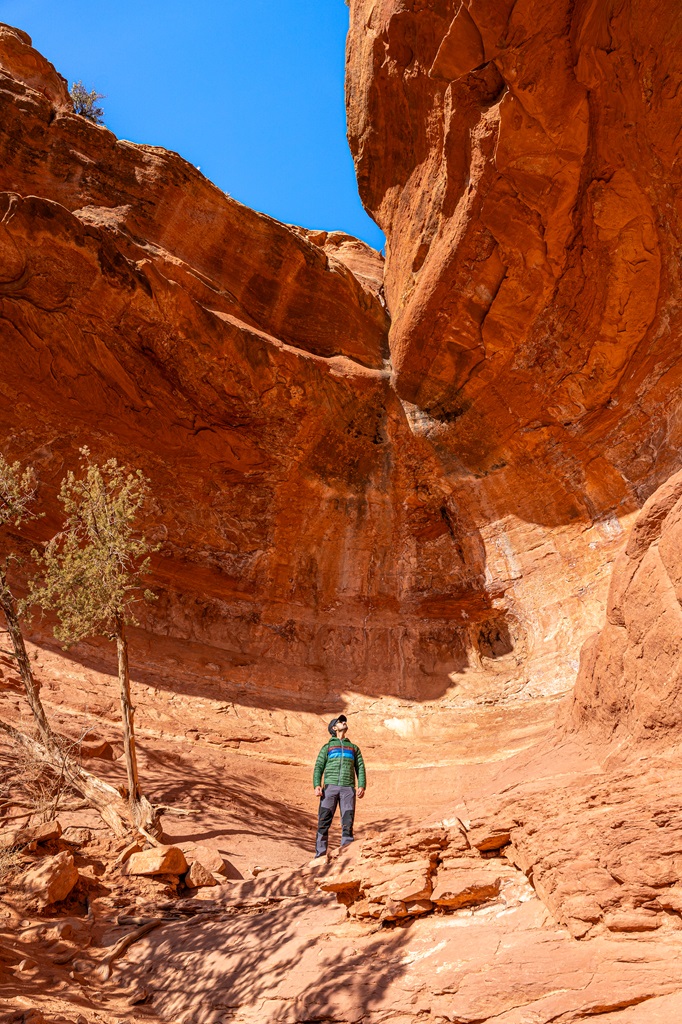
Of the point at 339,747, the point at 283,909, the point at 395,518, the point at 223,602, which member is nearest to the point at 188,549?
the point at 223,602

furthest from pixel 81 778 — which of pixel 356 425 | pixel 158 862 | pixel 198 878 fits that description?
pixel 356 425

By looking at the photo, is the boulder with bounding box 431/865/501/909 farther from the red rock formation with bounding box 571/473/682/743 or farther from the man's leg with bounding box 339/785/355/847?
the man's leg with bounding box 339/785/355/847

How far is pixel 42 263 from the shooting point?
41.3ft

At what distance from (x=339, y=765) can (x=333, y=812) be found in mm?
479

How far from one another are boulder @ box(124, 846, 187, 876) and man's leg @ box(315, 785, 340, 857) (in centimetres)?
138

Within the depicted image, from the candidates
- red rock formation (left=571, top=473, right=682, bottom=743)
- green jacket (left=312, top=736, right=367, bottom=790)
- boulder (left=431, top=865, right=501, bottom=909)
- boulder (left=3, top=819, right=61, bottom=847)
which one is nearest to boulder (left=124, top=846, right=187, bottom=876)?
boulder (left=3, top=819, right=61, bottom=847)

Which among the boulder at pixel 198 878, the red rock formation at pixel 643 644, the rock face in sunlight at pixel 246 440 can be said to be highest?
the rock face in sunlight at pixel 246 440

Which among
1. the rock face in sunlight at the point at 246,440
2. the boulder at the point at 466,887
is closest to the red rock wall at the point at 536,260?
the rock face in sunlight at the point at 246,440

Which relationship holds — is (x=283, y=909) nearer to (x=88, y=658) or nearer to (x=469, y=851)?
(x=469, y=851)

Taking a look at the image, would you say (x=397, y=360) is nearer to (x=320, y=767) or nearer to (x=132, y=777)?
(x=320, y=767)

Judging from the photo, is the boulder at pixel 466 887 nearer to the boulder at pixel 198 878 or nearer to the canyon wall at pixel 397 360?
the boulder at pixel 198 878

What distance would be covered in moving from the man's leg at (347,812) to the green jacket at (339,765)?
0.28 feet

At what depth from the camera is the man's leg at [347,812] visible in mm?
6879

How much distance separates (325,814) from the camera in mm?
6898
